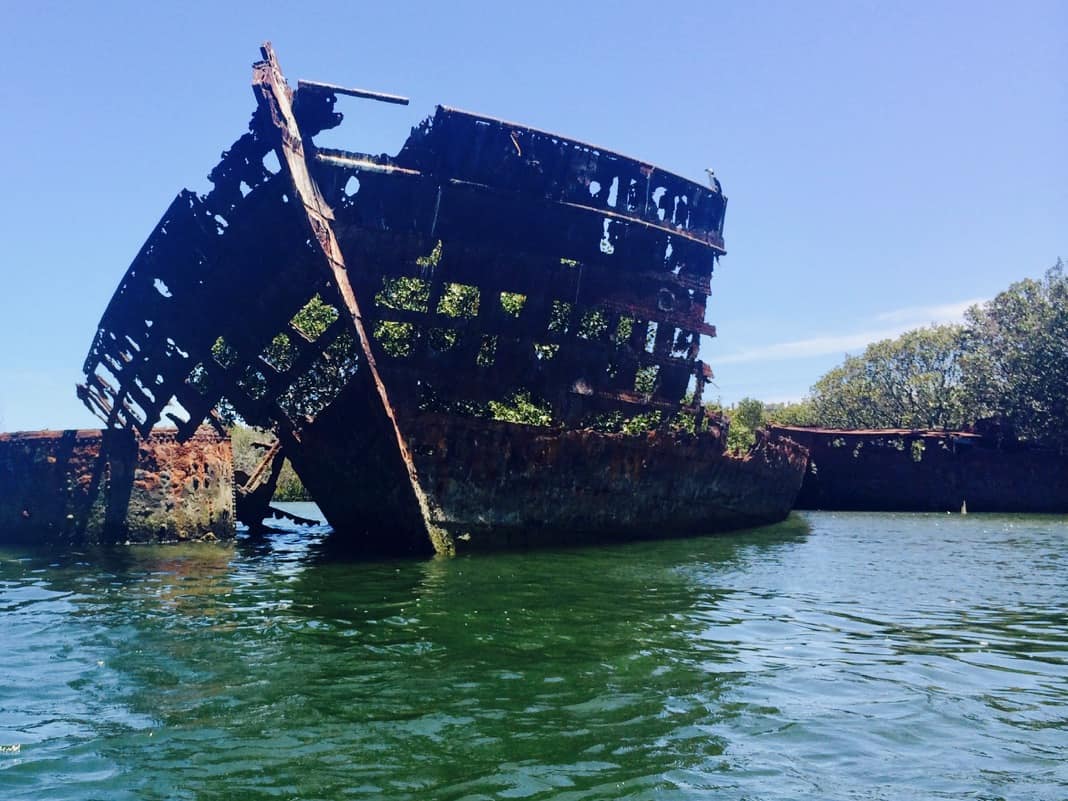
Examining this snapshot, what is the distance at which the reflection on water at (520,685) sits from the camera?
3.54 meters

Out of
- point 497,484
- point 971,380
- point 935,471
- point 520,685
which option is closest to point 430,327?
point 497,484

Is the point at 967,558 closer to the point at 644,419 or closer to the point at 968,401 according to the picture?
the point at 644,419

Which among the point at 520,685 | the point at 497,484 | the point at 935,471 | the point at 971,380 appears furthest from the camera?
the point at 971,380

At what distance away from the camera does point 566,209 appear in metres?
12.4

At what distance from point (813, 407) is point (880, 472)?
27577 mm

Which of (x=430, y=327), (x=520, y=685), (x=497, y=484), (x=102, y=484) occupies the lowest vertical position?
(x=520, y=685)

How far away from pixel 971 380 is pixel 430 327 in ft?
116

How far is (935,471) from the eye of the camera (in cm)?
2714

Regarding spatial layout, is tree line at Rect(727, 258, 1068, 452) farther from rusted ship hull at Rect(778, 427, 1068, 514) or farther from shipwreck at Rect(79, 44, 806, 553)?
shipwreck at Rect(79, 44, 806, 553)

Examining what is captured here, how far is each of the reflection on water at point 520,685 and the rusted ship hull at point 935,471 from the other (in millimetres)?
18585

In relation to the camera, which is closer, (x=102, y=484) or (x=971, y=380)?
(x=102, y=484)

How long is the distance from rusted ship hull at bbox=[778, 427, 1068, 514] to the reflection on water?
18.6 metres

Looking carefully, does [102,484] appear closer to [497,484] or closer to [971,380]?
[497,484]

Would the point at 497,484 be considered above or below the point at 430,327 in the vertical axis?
below
